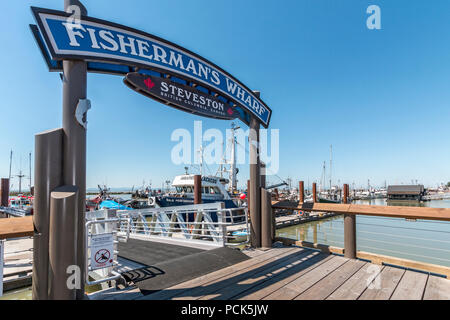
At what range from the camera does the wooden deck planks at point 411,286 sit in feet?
8.70

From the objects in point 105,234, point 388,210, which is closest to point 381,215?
point 388,210

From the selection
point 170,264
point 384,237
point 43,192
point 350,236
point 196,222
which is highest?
point 43,192

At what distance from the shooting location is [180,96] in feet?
12.6

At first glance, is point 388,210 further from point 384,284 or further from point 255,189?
point 255,189

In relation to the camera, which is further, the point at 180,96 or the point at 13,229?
the point at 180,96

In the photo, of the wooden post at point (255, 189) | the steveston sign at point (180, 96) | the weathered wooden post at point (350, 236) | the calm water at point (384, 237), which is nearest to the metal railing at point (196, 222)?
the wooden post at point (255, 189)

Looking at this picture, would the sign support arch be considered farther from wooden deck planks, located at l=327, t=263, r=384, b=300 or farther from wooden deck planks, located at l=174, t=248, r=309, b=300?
wooden deck planks, located at l=327, t=263, r=384, b=300

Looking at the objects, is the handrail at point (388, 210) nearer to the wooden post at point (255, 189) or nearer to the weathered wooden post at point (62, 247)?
the wooden post at point (255, 189)

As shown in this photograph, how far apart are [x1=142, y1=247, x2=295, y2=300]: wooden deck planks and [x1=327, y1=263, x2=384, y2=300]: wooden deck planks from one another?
1.42 m

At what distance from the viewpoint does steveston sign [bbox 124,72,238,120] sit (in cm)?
326

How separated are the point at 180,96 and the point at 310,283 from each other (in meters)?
3.49

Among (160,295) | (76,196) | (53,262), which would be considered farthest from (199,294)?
(76,196)
